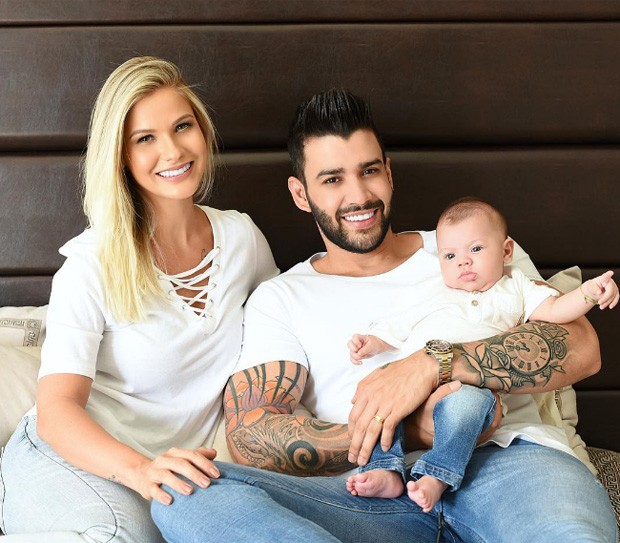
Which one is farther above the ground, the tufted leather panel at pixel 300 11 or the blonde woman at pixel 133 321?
the tufted leather panel at pixel 300 11

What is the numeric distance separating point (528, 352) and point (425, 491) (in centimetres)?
40

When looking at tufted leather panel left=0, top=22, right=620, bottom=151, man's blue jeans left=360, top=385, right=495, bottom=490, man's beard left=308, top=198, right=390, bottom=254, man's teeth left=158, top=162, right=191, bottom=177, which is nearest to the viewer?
man's blue jeans left=360, top=385, right=495, bottom=490

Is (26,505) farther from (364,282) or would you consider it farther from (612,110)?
(612,110)

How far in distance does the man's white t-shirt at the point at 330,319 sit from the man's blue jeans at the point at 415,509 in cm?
25

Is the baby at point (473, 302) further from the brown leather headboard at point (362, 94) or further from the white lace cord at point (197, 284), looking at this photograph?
the brown leather headboard at point (362, 94)

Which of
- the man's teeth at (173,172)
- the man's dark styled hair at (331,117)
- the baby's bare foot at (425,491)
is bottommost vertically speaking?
the baby's bare foot at (425,491)

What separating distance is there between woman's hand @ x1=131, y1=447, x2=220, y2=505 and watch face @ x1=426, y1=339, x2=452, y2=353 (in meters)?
0.50

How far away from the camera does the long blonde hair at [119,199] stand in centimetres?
182

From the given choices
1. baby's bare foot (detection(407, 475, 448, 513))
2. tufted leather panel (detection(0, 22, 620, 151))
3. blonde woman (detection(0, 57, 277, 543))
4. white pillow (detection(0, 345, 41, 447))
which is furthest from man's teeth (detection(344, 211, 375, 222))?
white pillow (detection(0, 345, 41, 447))

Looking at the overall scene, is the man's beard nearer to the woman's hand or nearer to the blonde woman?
the blonde woman

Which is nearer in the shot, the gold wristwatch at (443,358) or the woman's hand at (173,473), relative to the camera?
the woman's hand at (173,473)

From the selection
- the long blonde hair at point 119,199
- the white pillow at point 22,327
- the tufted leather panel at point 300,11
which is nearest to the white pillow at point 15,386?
the white pillow at point 22,327

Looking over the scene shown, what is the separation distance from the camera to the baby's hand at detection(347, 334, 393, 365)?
1.79 metres

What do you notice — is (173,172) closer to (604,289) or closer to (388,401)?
(388,401)
